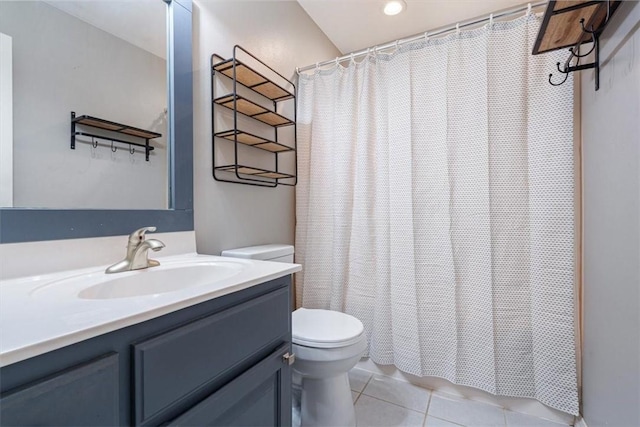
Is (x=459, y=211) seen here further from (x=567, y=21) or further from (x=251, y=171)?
(x=251, y=171)

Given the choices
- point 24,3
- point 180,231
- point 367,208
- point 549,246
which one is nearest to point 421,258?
point 367,208

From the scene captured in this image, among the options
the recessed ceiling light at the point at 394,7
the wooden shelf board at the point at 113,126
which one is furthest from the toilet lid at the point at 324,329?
the recessed ceiling light at the point at 394,7

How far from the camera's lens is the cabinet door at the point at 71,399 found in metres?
0.42

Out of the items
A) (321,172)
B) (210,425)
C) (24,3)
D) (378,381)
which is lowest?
(378,381)

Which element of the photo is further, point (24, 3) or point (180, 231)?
point (180, 231)

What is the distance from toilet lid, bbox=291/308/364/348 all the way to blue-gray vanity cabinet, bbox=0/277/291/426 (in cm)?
26

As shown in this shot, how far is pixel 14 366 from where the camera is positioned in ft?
1.39

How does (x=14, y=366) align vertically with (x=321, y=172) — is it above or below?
below

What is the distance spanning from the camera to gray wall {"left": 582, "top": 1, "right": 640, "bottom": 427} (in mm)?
868

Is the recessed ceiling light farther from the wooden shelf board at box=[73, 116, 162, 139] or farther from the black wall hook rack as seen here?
the wooden shelf board at box=[73, 116, 162, 139]

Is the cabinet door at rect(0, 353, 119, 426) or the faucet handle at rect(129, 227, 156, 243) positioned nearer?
the cabinet door at rect(0, 353, 119, 426)

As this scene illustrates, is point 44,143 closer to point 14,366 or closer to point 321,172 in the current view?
point 14,366

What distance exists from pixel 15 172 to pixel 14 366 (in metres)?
0.68

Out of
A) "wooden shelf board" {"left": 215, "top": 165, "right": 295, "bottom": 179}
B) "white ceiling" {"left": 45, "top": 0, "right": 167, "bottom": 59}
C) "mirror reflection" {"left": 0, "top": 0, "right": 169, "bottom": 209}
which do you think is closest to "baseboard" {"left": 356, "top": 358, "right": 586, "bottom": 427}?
"wooden shelf board" {"left": 215, "top": 165, "right": 295, "bottom": 179}
